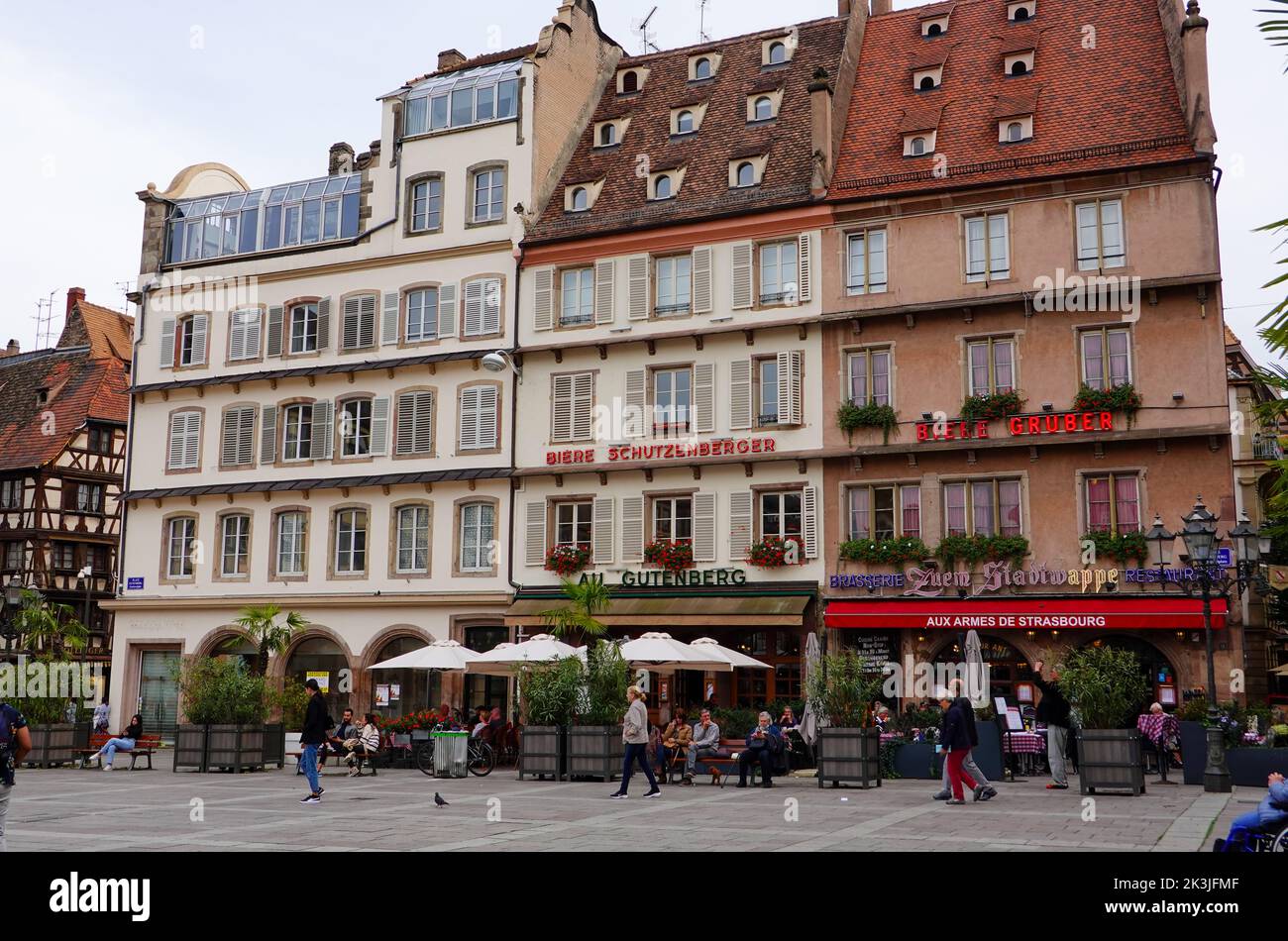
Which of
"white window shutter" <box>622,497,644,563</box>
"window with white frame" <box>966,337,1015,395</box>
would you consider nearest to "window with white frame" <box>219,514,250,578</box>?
"white window shutter" <box>622,497,644,563</box>

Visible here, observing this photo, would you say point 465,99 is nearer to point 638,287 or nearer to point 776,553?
point 638,287

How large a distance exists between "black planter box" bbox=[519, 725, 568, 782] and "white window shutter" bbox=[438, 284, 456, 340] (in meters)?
14.9

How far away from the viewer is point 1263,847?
10094mm

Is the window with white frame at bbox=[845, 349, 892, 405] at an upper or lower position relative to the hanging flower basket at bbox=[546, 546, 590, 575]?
upper

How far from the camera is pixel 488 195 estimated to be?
36719mm

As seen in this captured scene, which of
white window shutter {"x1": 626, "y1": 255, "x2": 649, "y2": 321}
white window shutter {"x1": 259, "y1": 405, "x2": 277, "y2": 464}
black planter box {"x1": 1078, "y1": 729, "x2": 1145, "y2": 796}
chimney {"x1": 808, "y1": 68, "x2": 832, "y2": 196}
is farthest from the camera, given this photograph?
white window shutter {"x1": 259, "y1": 405, "x2": 277, "y2": 464}

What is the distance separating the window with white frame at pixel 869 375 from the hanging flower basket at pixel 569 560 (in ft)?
24.8

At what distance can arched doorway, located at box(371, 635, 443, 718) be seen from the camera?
3522cm

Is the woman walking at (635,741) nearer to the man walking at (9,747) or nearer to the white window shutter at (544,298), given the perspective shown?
the man walking at (9,747)

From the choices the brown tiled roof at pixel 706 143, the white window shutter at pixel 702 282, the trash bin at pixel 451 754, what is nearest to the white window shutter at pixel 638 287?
the brown tiled roof at pixel 706 143

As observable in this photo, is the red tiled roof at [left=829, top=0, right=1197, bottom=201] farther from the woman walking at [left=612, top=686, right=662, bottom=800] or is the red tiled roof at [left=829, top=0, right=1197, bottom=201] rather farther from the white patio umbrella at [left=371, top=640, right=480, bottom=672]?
the woman walking at [left=612, top=686, right=662, bottom=800]

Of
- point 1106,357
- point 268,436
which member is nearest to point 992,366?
point 1106,357
